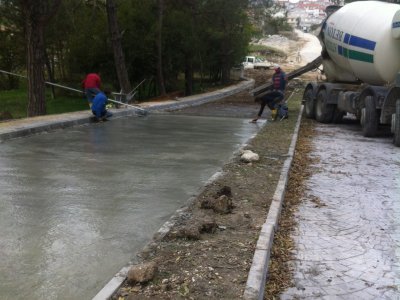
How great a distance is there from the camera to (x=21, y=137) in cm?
1101

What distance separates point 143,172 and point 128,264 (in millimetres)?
3759

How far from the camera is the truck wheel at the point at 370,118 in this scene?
42.6ft

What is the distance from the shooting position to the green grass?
88.6 feet

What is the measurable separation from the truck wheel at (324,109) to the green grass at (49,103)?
1419 centimetres

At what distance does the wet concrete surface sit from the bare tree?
10.1 m

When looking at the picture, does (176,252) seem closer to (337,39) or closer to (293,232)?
(293,232)

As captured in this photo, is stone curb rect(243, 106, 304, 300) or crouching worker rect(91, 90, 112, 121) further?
crouching worker rect(91, 90, 112, 121)

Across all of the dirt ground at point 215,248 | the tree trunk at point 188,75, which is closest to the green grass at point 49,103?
the tree trunk at point 188,75

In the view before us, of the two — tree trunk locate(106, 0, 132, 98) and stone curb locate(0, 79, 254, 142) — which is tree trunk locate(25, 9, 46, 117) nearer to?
stone curb locate(0, 79, 254, 142)

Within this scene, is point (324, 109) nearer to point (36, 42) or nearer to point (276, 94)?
point (276, 94)

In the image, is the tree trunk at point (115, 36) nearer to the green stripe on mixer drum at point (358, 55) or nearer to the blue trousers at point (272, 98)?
the blue trousers at point (272, 98)

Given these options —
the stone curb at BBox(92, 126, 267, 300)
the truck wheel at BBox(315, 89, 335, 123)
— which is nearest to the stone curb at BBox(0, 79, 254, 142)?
the stone curb at BBox(92, 126, 267, 300)

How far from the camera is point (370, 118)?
13.1m

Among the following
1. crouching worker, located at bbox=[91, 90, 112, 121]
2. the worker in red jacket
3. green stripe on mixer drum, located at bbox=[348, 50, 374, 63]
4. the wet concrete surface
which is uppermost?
green stripe on mixer drum, located at bbox=[348, 50, 374, 63]
